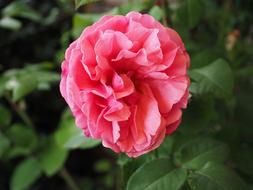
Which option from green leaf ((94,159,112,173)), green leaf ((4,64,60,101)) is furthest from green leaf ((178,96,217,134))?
green leaf ((94,159,112,173))

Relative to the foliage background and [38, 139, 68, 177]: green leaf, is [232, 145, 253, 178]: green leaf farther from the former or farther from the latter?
[38, 139, 68, 177]: green leaf

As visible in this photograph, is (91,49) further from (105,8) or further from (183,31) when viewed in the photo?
(105,8)

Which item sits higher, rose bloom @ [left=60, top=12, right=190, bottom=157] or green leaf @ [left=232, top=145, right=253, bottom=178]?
rose bloom @ [left=60, top=12, right=190, bottom=157]

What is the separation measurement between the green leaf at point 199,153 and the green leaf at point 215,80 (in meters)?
0.08

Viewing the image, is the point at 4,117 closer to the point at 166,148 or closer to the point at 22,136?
the point at 22,136

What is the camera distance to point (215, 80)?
57 cm

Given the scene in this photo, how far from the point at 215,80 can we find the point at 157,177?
17cm

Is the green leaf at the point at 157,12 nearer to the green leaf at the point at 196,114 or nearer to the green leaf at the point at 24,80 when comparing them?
the green leaf at the point at 196,114

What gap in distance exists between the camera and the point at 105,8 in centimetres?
159

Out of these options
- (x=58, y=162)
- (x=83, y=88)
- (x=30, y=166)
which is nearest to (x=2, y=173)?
(x=30, y=166)

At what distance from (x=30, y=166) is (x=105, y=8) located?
78cm

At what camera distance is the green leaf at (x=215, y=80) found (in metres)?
0.56

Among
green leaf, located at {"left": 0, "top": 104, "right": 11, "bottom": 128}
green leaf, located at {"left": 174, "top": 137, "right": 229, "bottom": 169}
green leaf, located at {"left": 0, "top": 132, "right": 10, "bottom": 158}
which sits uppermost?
green leaf, located at {"left": 174, "top": 137, "right": 229, "bottom": 169}

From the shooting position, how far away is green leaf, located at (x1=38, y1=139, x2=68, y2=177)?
0.99 m
